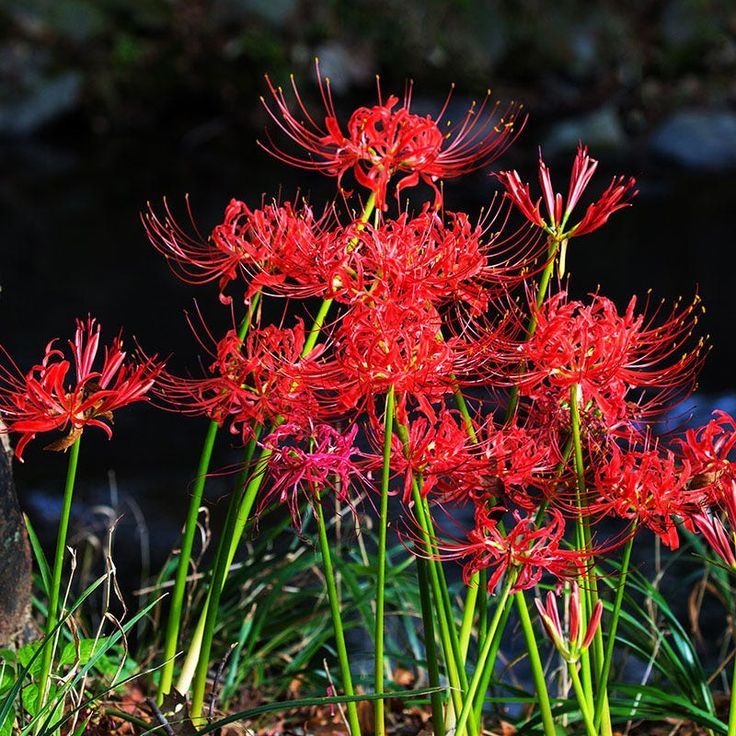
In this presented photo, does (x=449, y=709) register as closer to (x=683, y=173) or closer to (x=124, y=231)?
(x=124, y=231)

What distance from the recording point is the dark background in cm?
891

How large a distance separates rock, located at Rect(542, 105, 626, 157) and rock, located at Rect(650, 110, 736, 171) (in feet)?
1.39

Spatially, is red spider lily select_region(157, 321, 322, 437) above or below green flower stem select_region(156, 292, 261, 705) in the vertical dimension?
above

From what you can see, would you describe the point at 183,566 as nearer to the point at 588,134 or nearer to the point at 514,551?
the point at 514,551

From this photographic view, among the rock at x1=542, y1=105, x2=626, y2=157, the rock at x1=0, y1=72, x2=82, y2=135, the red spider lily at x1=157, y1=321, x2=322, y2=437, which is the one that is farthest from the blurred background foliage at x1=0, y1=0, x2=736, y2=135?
the red spider lily at x1=157, y1=321, x2=322, y2=437

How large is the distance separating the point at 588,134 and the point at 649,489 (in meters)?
11.4

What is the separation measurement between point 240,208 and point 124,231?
7.86 m

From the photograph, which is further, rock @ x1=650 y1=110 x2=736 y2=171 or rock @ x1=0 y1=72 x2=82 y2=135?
rock @ x1=0 y1=72 x2=82 y2=135

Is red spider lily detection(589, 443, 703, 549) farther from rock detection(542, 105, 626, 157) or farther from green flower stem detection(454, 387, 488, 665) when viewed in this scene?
rock detection(542, 105, 626, 157)

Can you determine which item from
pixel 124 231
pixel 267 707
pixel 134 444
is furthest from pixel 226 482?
pixel 124 231

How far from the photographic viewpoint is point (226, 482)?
5.37m

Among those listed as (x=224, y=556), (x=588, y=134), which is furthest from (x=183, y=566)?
(x=588, y=134)

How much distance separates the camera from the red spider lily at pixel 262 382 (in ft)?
5.56

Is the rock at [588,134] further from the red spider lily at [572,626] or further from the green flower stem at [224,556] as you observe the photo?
the red spider lily at [572,626]
